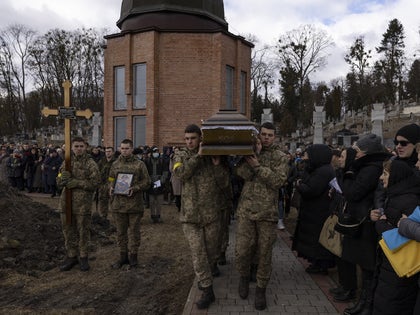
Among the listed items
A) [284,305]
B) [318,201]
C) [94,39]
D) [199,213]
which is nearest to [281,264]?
[318,201]

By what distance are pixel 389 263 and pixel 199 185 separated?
2.22 m

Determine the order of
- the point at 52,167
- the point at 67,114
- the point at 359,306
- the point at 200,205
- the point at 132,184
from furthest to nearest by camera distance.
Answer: the point at 52,167
the point at 67,114
the point at 132,184
the point at 200,205
the point at 359,306

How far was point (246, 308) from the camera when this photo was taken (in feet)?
14.3

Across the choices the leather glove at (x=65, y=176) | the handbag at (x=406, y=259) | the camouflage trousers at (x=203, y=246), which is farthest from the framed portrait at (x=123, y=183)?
the handbag at (x=406, y=259)

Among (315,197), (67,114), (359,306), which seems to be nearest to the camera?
(359,306)

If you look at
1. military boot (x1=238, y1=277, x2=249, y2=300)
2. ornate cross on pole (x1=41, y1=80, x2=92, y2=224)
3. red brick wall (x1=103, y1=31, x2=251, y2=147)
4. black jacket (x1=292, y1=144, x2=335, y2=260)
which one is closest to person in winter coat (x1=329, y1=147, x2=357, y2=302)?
black jacket (x1=292, y1=144, x2=335, y2=260)

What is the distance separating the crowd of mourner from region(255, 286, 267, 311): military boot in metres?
0.01

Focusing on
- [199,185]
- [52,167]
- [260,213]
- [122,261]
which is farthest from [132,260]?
[52,167]

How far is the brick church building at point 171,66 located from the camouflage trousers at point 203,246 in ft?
42.5

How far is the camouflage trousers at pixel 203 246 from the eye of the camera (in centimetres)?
446

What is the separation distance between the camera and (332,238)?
493 cm

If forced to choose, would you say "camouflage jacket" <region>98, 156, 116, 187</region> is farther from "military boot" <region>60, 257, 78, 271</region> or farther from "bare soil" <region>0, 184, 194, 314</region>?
"military boot" <region>60, 257, 78, 271</region>

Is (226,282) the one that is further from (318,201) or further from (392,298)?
(392,298)

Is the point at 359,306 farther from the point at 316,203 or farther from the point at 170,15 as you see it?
the point at 170,15
